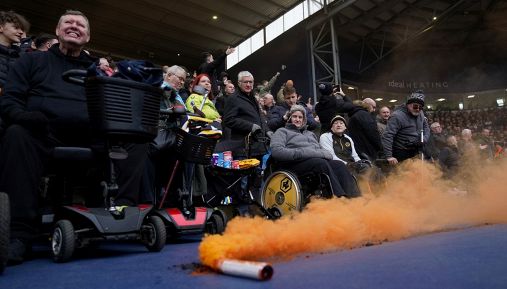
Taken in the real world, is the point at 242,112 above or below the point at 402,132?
above

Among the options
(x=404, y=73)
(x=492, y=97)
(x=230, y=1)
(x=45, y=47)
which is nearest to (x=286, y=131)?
(x=45, y=47)

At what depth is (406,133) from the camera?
5.32 meters

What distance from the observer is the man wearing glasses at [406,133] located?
5246 mm

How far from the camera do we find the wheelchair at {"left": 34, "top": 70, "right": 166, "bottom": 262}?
88.4 inches

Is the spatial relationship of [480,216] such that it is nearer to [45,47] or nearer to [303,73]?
[45,47]

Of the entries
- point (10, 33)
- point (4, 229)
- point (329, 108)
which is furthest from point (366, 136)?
point (4, 229)

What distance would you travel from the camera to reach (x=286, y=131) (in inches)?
166

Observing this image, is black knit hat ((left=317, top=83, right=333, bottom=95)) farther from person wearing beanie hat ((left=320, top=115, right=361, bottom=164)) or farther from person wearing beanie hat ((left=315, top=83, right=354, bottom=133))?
person wearing beanie hat ((left=320, top=115, right=361, bottom=164))

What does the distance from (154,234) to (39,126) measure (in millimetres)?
911

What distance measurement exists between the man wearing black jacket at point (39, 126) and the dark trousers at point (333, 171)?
1576 millimetres

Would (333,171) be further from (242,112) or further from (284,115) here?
(242,112)

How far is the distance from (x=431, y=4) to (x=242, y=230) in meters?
14.4

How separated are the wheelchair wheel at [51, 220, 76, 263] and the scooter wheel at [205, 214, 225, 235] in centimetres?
107

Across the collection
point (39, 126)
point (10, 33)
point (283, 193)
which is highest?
point (10, 33)
